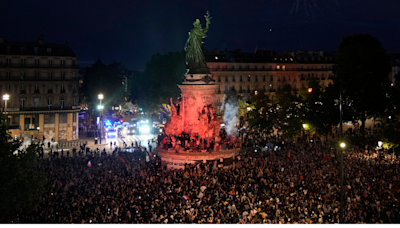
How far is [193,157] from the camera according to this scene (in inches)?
1288

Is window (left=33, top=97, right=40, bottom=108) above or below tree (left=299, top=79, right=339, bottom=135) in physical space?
above

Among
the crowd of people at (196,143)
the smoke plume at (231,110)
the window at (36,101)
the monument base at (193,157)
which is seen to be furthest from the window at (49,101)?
the monument base at (193,157)

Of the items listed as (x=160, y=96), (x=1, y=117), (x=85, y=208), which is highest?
(x=160, y=96)

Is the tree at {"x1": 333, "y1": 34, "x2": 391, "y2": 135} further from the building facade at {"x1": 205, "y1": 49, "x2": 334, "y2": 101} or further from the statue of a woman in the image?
the building facade at {"x1": 205, "y1": 49, "x2": 334, "y2": 101}

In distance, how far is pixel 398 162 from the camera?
1280 inches

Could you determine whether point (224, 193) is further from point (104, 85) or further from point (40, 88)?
point (104, 85)

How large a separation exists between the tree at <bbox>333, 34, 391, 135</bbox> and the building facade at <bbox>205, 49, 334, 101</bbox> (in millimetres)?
35388

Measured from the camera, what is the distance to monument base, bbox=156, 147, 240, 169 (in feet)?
107

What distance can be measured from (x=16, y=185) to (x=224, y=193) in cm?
1132

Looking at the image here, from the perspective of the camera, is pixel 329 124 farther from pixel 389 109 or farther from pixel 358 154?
pixel 358 154

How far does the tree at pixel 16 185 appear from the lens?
824 inches

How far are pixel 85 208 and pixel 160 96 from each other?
60887 millimetres

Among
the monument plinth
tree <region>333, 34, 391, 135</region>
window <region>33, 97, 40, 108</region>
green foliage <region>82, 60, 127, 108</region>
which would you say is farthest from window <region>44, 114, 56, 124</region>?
tree <region>333, 34, 391, 135</region>

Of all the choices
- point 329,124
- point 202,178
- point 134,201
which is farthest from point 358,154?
point 134,201
